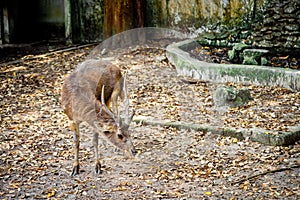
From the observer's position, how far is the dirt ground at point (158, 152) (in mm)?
4965

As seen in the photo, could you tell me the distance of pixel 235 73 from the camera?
8.16 m

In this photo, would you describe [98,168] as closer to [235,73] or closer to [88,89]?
[88,89]

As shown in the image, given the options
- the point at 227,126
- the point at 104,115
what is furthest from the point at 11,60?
the point at 104,115

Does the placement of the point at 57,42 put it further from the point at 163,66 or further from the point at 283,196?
the point at 283,196

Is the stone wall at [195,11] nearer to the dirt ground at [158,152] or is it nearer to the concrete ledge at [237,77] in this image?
the concrete ledge at [237,77]

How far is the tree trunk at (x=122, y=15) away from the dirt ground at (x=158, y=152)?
3327mm

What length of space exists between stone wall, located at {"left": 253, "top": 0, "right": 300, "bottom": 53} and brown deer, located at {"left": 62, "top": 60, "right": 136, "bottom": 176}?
180 inches

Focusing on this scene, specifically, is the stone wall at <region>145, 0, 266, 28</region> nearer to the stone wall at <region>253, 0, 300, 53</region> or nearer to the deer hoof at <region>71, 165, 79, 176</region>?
the stone wall at <region>253, 0, 300, 53</region>

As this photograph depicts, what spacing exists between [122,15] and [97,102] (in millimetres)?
7223

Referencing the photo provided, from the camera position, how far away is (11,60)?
1117 centimetres

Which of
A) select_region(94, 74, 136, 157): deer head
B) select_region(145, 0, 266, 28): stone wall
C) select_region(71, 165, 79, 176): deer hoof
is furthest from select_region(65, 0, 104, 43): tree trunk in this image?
select_region(94, 74, 136, 157): deer head

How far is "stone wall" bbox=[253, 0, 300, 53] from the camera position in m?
8.98

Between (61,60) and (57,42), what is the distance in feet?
9.14

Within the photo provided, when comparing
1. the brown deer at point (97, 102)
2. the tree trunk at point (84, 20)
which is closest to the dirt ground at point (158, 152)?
the brown deer at point (97, 102)
